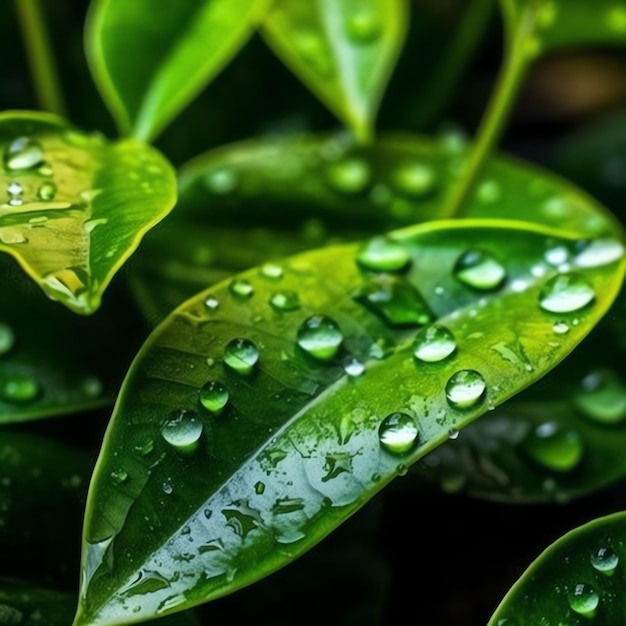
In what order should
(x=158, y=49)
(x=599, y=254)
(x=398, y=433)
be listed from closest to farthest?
(x=398, y=433)
(x=599, y=254)
(x=158, y=49)

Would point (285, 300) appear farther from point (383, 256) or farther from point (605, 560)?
point (605, 560)

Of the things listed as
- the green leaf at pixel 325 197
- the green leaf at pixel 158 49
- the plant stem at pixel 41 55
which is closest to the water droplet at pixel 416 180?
the green leaf at pixel 325 197

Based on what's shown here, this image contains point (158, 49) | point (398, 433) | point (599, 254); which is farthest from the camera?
point (158, 49)

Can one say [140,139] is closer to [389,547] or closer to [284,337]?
[284,337]

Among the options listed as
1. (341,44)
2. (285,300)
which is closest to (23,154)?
(285,300)

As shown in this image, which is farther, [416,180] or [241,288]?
[416,180]

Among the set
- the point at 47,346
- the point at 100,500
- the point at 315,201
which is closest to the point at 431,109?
the point at 315,201

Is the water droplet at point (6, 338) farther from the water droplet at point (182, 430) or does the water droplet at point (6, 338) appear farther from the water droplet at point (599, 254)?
the water droplet at point (599, 254)
